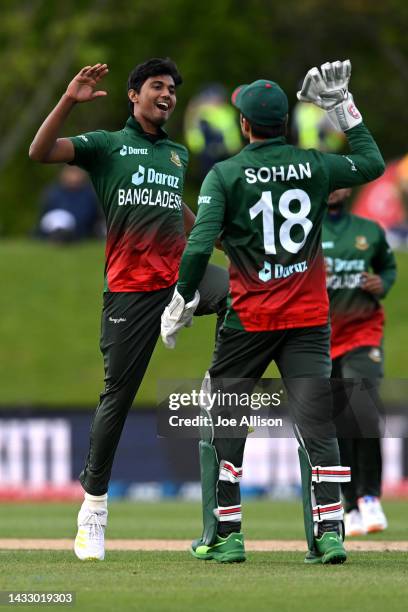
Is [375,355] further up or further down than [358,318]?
further down

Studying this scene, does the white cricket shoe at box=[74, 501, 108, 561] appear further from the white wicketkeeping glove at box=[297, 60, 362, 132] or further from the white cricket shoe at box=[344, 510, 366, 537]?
the white cricket shoe at box=[344, 510, 366, 537]

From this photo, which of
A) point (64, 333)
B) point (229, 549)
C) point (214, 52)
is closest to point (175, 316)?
point (229, 549)

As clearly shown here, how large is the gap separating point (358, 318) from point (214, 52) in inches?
905

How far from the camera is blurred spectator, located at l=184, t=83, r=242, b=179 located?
25.3 metres

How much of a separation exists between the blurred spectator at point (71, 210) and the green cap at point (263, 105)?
13748mm

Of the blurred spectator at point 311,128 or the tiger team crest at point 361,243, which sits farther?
the blurred spectator at point 311,128

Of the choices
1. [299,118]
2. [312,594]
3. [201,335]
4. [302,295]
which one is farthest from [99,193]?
[299,118]

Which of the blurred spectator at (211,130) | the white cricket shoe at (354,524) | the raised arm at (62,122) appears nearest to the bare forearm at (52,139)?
the raised arm at (62,122)

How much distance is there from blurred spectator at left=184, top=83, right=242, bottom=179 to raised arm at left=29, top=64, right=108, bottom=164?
15.9 meters

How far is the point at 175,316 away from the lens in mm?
8258

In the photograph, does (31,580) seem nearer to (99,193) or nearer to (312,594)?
(312,594)

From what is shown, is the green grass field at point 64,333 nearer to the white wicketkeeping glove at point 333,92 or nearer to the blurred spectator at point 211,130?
the blurred spectator at point 211,130

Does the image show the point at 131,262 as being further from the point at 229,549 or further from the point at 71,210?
the point at 71,210

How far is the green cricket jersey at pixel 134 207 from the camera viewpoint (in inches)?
349
